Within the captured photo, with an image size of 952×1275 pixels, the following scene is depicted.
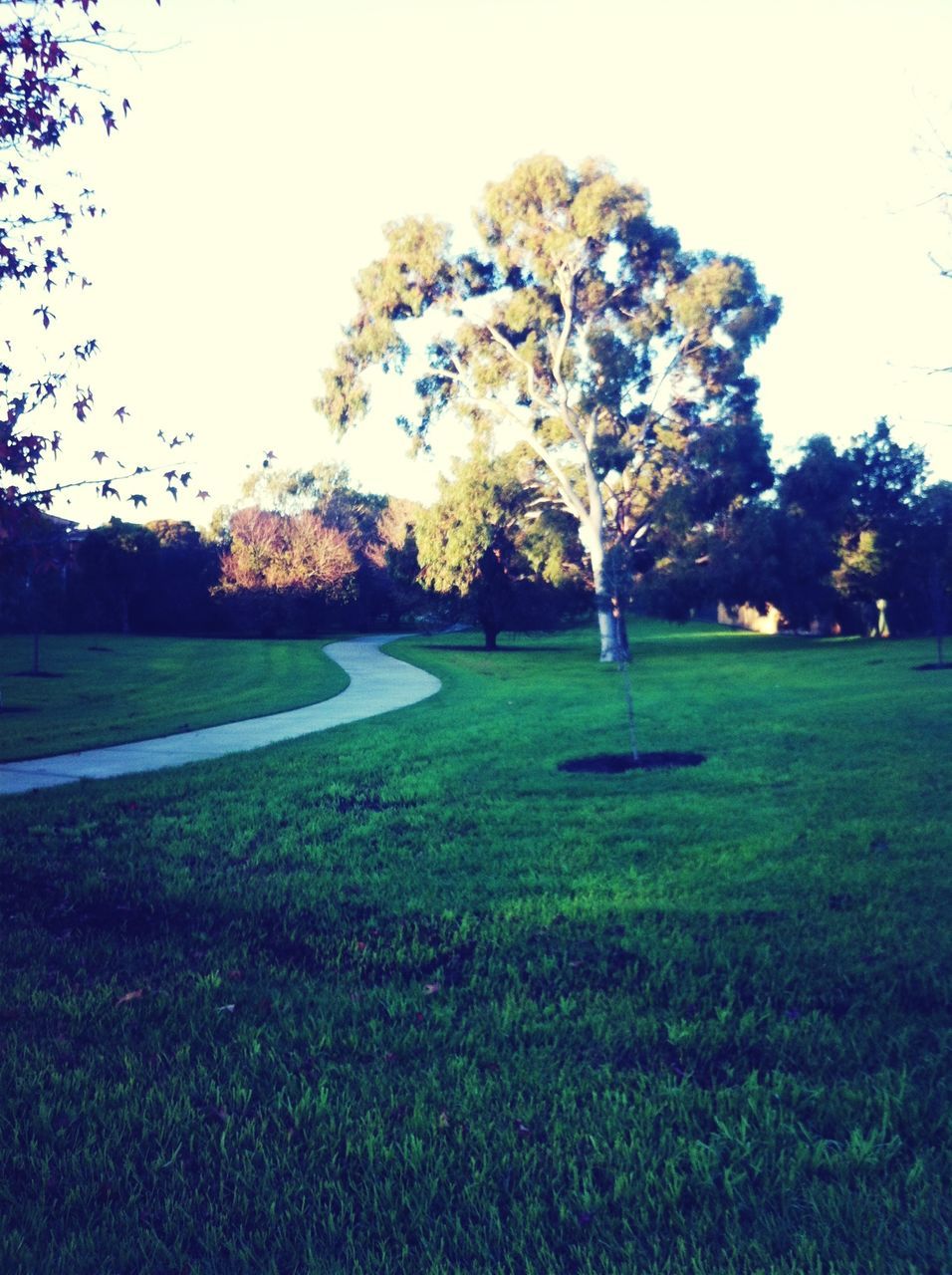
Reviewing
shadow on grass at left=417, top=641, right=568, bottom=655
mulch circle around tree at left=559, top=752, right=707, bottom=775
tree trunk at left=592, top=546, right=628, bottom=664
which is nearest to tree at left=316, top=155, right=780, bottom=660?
tree trunk at left=592, top=546, right=628, bottom=664

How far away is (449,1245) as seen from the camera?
2.34 metres

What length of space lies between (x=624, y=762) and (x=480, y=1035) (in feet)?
19.1

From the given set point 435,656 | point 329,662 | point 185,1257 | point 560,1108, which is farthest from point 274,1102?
point 435,656

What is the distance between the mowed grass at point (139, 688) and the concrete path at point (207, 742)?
0.47m

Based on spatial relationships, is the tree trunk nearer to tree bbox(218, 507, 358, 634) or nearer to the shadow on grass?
the shadow on grass

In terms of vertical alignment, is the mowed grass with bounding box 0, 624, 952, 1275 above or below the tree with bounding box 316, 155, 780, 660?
below

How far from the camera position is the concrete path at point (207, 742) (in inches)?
357

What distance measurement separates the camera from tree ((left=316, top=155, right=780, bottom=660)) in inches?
1031

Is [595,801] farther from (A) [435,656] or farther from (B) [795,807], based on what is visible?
(A) [435,656]

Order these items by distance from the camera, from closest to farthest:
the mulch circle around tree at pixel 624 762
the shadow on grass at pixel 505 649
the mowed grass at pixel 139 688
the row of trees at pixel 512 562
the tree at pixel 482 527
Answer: the mulch circle around tree at pixel 624 762, the mowed grass at pixel 139 688, the tree at pixel 482 527, the row of trees at pixel 512 562, the shadow on grass at pixel 505 649

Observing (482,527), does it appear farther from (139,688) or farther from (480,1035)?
(480,1035)

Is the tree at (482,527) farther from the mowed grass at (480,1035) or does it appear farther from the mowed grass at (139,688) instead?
the mowed grass at (480,1035)

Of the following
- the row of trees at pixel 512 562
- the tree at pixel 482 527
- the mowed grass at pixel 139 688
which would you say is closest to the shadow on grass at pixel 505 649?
the row of trees at pixel 512 562

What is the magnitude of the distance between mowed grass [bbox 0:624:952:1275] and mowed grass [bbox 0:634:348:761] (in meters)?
5.75
